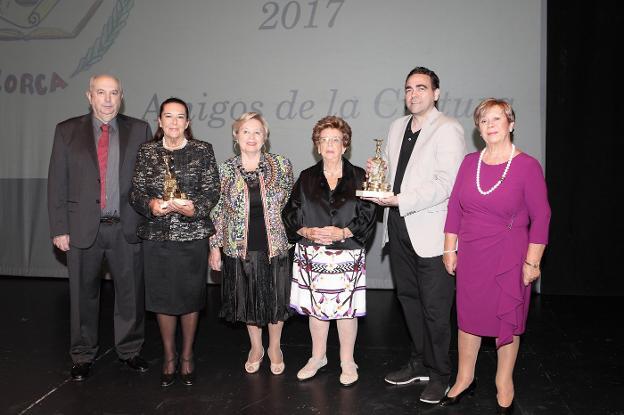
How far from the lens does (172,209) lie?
3188mm

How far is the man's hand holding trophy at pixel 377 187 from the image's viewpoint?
308 centimetres

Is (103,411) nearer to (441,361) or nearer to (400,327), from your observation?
(441,361)

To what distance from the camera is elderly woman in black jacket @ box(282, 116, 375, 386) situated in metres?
3.28

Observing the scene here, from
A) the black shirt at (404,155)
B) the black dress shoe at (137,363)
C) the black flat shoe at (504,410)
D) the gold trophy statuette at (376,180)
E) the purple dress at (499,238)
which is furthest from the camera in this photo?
the black dress shoe at (137,363)

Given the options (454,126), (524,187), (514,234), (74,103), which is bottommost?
(514,234)

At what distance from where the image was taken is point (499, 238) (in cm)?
284

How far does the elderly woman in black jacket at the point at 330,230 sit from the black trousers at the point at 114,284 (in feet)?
3.50

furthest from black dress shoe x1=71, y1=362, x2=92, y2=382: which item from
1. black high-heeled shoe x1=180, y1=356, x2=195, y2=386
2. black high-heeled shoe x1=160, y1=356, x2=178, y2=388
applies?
black high-heeled shoe x1=180, y1=356, x2=195, y2=386

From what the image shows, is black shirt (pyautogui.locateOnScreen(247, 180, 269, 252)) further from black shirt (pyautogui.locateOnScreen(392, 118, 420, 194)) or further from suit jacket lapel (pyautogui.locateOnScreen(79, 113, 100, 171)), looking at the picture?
suit jacket lapel (pyautogui.locateOnScreen(79, 113, 100, 171))

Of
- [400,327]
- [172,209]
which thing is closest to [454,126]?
[172,209]

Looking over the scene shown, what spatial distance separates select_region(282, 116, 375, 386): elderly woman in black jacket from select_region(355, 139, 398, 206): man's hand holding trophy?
0.14 metres

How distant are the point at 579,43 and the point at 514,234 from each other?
3269 millimetres

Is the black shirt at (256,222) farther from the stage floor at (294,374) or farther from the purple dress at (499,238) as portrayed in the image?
the purple dress at (499,238)

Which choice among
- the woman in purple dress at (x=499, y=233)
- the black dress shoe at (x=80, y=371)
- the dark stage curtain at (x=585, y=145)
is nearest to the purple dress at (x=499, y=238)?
the woman in purple dress at (x=499, y=233)
